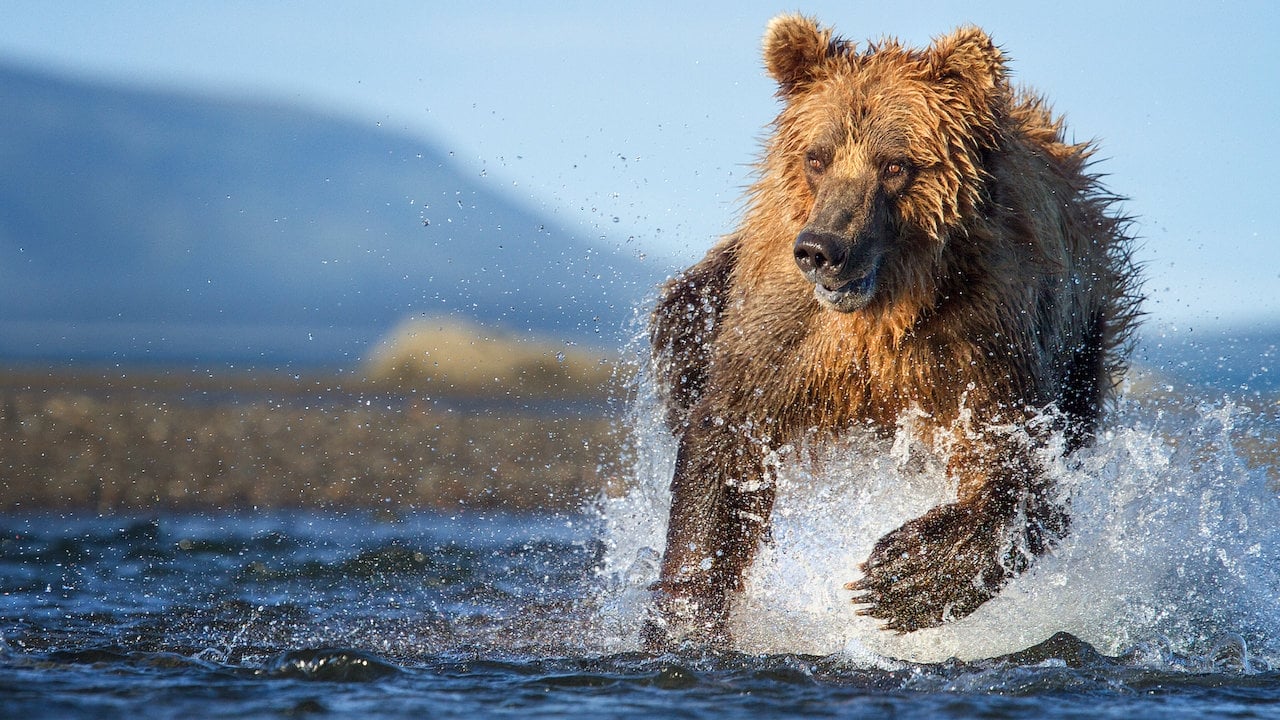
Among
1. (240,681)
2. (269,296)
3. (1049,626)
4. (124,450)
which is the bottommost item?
(240,681)

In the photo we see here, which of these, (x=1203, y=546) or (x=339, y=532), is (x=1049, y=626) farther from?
(x=339, y=532)

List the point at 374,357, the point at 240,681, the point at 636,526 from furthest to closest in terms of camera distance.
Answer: the point at 374,357 < the point at 636,526 < the point at 240,681

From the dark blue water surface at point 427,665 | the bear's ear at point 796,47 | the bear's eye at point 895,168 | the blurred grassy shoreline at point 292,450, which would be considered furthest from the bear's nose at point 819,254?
the blurred grassy shoreline at point 292,450

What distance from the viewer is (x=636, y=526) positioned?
8.20 m

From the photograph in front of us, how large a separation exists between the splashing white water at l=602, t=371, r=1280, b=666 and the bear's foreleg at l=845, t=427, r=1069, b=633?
193 millimetres

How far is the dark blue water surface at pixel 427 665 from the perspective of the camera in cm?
465

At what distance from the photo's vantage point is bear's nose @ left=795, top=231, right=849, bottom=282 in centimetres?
488

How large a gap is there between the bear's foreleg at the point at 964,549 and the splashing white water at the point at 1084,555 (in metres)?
0.19

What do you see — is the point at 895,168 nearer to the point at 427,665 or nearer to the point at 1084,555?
the point at 1084,555

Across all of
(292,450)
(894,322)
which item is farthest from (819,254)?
(292,450)

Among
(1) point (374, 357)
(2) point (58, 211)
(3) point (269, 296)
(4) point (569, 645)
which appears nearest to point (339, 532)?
(4) point (569, 645)

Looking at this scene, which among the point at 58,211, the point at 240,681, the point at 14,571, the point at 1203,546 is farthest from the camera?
the point at 58,211

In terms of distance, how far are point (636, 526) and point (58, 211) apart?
18154cm

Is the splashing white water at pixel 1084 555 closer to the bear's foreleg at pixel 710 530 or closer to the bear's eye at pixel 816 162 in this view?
the bear's foreleg at pixel 710 530
